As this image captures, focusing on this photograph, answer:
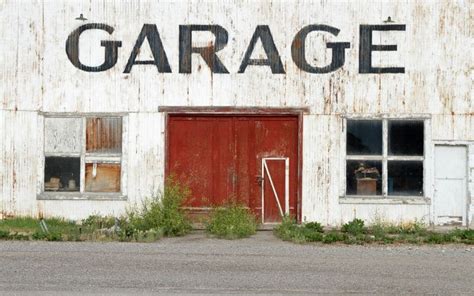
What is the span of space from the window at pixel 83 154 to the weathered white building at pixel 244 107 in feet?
0.10

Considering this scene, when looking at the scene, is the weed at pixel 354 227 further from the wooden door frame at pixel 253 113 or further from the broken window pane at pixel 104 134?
the broken window pane at pixel 104 134

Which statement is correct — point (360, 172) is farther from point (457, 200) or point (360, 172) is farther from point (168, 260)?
point (168, 260)

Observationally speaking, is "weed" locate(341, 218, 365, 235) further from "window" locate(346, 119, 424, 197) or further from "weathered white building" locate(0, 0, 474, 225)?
"window" locate(346, 119, 424, 197)

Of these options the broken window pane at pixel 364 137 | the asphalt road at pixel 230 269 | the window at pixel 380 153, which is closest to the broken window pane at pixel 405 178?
the window at pixel 380 153

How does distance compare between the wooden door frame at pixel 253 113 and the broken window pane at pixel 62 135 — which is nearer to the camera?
the wooden door frame at pixel 253 113

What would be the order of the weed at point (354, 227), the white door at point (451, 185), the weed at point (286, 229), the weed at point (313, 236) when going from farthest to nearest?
the white door at point (451, 185) → the weed at point (354, 227) → the weed at point (286, 229) → the weed at point (313, 236)

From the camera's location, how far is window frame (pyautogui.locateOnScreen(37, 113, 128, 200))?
73.9ft

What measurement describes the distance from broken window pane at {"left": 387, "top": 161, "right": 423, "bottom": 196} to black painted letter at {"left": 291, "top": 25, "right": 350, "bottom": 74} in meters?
2.55

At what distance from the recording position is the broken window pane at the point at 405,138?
2255cm

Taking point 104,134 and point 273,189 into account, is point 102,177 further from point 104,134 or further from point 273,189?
point 273,189

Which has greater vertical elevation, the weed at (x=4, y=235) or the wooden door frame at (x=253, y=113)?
the wooden door frame at (x=253, y=113)

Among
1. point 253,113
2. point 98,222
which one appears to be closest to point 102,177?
point 98,222

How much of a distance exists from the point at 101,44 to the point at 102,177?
9.90ft

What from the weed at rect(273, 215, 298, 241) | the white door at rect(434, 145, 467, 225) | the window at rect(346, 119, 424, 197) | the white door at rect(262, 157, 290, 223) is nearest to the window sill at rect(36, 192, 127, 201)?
the white door at rect(262, 157, 290, 223)
